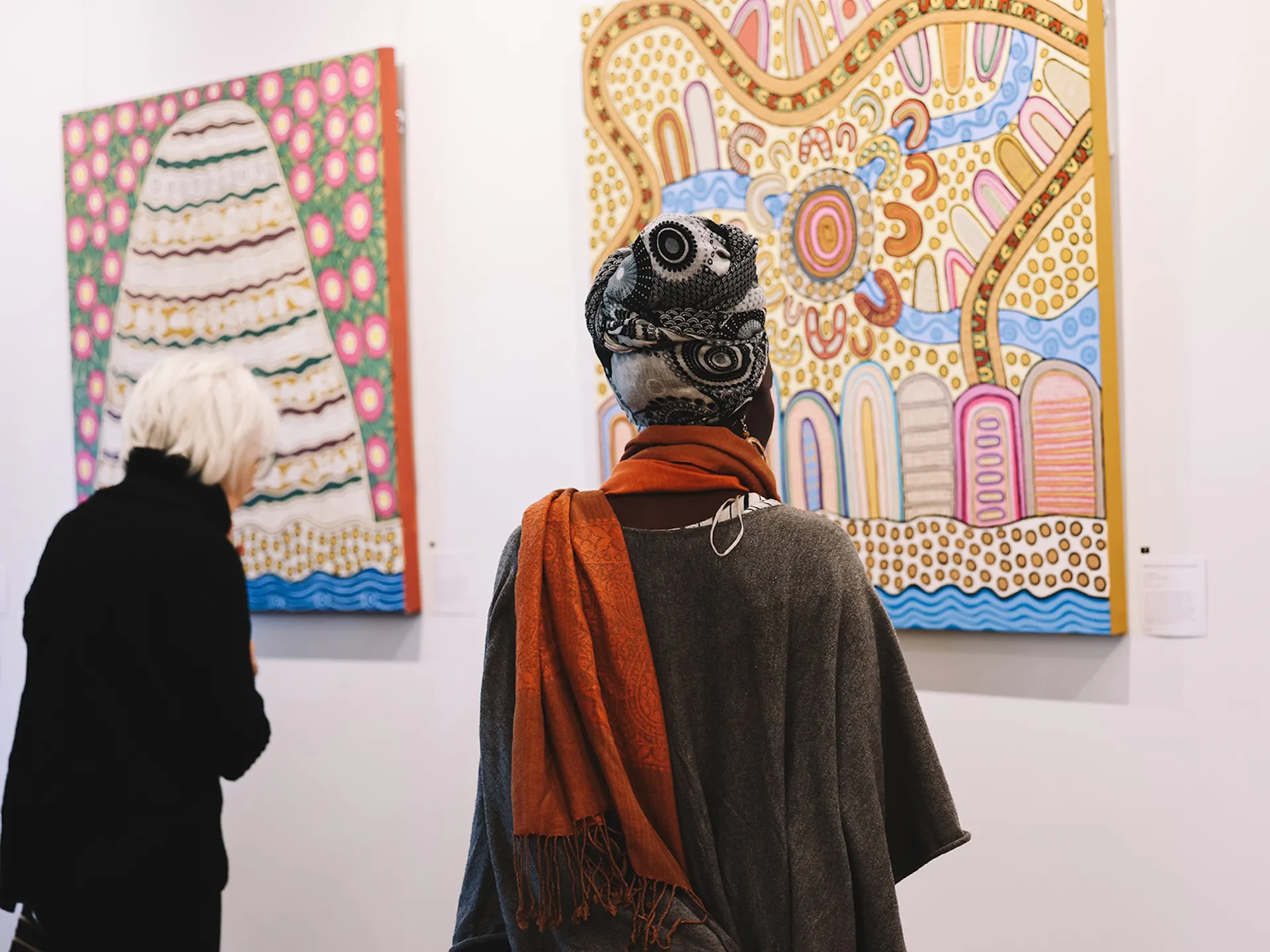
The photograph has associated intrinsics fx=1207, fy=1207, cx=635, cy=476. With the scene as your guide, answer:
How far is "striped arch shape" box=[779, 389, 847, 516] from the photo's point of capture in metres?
2.04

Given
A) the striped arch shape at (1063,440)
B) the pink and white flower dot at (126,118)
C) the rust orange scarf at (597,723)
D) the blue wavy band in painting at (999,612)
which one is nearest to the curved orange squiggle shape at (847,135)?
the striped arch shape at (1063,440)

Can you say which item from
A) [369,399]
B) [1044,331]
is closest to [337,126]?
[369,399]

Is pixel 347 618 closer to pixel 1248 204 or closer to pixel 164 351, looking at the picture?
pixel 164 351

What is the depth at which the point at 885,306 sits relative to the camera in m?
1.98

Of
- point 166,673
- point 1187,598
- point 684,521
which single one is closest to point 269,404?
point 166,673

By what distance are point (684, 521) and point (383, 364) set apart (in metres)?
1.34

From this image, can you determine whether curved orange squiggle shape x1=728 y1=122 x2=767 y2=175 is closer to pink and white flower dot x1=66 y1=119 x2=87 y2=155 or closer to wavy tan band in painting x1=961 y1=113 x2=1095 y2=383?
wavy tan band in painting x1=961 y1=113 x2=1095 y2=383

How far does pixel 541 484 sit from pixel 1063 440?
976mm

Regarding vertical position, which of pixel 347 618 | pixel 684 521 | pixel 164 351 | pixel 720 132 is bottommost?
pixel 347 618

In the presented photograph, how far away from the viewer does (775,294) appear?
208 centimetres

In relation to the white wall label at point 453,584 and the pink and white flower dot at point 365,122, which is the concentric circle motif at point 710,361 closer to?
the white wall label at point 453,584

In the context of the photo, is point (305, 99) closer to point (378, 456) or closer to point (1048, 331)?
point (378, 456)

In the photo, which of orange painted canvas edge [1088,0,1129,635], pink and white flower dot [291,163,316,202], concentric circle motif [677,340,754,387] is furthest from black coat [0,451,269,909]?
orange painted canvas edge [1088,0,1129,635]

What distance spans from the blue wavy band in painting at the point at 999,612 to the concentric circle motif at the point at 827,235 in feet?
1.72
